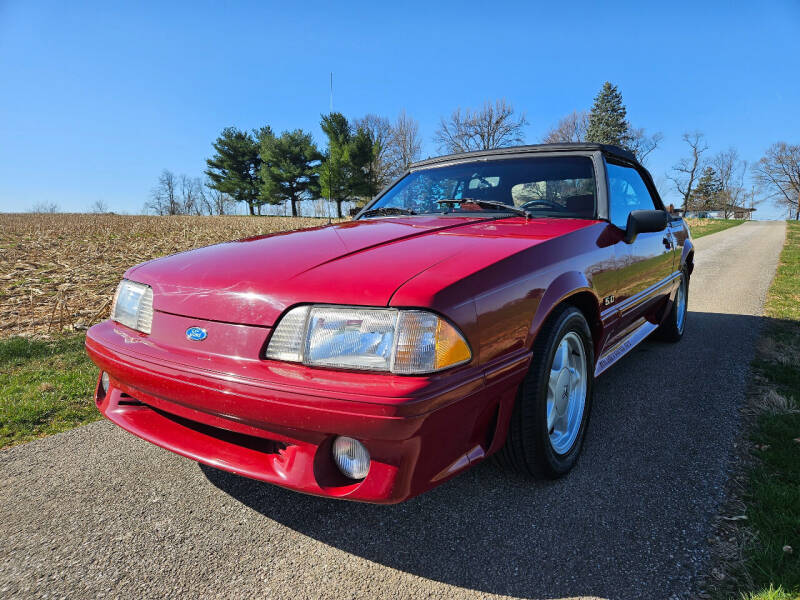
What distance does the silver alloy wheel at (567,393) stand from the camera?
208 cm

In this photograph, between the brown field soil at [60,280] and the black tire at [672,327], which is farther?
the brown field soil at [60,280]

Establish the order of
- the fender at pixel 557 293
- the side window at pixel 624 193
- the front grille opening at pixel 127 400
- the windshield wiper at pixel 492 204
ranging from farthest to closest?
the side window at pixel 624 193 < the windshield wiper at pixel 492 204 < the front grille opening at pixel 127 400 < the fender at pixel 557 293

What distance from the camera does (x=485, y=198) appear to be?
289 centimetres

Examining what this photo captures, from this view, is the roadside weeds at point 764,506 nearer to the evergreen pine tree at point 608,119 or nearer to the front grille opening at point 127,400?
the front grille opening at point 127,400

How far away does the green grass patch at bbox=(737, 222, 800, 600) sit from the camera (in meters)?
1.44

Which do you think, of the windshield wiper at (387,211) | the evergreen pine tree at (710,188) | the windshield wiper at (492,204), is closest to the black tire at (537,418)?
the windshield wiper at (492,204)

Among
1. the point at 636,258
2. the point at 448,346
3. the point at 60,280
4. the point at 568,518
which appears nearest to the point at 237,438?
the point at 448,346

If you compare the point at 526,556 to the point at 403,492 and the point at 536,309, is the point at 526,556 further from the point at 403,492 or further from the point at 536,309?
the point at 536,309

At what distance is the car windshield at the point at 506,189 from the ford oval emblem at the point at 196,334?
162cm

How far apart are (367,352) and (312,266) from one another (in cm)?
41

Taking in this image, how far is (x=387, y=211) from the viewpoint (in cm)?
296

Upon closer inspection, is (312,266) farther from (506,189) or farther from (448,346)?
(506,189)

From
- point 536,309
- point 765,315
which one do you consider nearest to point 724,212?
point 765,315

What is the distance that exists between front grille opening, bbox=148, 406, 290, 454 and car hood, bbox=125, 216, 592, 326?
41 cm
